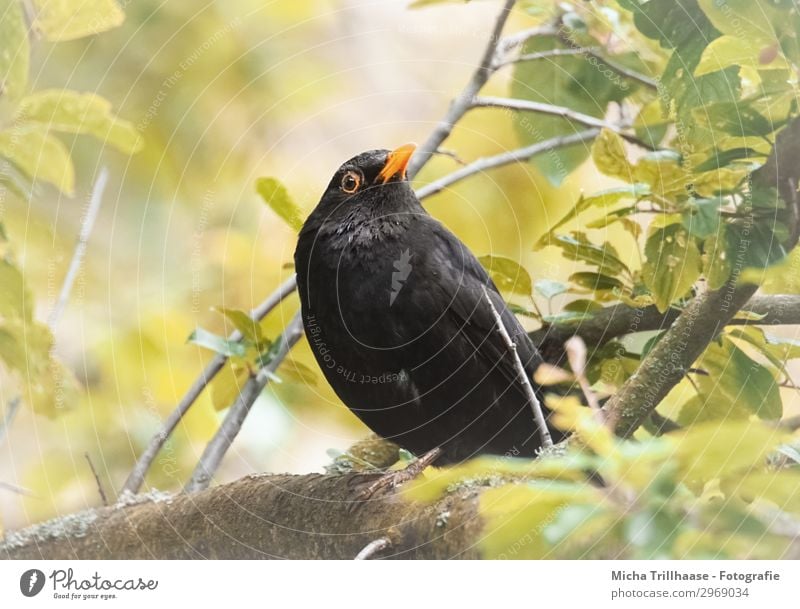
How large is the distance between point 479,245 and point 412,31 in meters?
0.52

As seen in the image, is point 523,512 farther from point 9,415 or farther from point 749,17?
point 9,415

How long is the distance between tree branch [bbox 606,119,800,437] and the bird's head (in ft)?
2.24

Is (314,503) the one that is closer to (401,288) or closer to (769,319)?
(401,288)

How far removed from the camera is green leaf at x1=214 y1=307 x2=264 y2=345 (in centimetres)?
200

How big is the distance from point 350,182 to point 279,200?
179mm

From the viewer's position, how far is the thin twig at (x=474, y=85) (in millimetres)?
1966

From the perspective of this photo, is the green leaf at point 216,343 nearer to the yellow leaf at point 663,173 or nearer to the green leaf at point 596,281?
the green leaf at point 596,281

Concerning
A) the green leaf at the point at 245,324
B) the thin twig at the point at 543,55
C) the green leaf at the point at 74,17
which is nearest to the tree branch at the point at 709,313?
the thin twig at the point at 543,55

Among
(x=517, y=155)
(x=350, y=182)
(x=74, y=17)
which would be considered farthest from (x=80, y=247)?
(x=517, y=155)

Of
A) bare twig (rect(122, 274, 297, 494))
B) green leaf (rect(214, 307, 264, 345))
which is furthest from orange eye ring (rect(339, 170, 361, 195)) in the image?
green leaf (rect(214, 307, 264, 345))

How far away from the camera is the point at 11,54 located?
77.1 inches

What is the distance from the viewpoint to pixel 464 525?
1.65 metres

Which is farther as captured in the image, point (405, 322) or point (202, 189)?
point (202, 189)

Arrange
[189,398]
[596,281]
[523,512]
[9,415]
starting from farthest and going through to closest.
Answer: [189,398] → [9,415] → [596,281] → [523,512]
